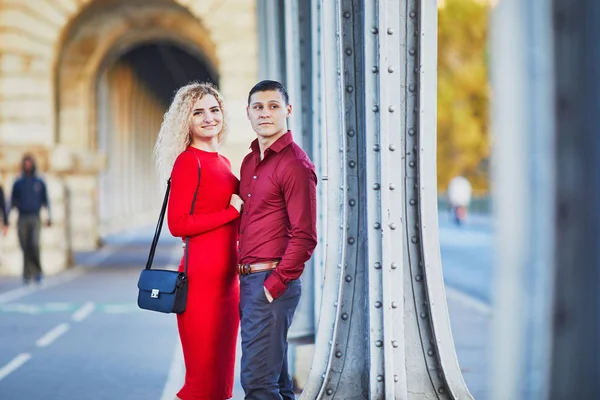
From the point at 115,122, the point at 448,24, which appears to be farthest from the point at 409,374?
the point at 448,24

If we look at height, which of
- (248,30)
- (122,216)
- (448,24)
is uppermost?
(448,24)

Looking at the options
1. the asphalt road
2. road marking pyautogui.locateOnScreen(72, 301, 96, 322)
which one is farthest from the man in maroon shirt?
road marking pyautogui.locateOnScreen(72, 301, 96, 322)

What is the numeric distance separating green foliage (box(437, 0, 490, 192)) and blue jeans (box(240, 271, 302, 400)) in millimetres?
60293

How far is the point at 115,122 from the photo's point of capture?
137 ft

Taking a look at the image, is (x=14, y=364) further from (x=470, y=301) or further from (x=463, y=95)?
Result: (x=463, y=95)

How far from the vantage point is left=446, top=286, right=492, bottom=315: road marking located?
1386 cm

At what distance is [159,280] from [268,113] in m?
0.90

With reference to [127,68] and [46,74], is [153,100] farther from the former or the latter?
[46,74]

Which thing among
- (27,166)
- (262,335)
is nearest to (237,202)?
(262,335)

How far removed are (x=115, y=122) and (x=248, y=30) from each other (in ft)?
67.3

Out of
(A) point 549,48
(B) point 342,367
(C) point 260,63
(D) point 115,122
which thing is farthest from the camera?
(D) point 115,122

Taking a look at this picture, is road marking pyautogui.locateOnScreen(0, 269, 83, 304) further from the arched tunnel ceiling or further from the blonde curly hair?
the arched tunnel ceiling

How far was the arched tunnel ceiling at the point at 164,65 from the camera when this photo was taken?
41281mm

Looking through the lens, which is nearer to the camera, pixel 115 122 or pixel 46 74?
pixel 46 74
